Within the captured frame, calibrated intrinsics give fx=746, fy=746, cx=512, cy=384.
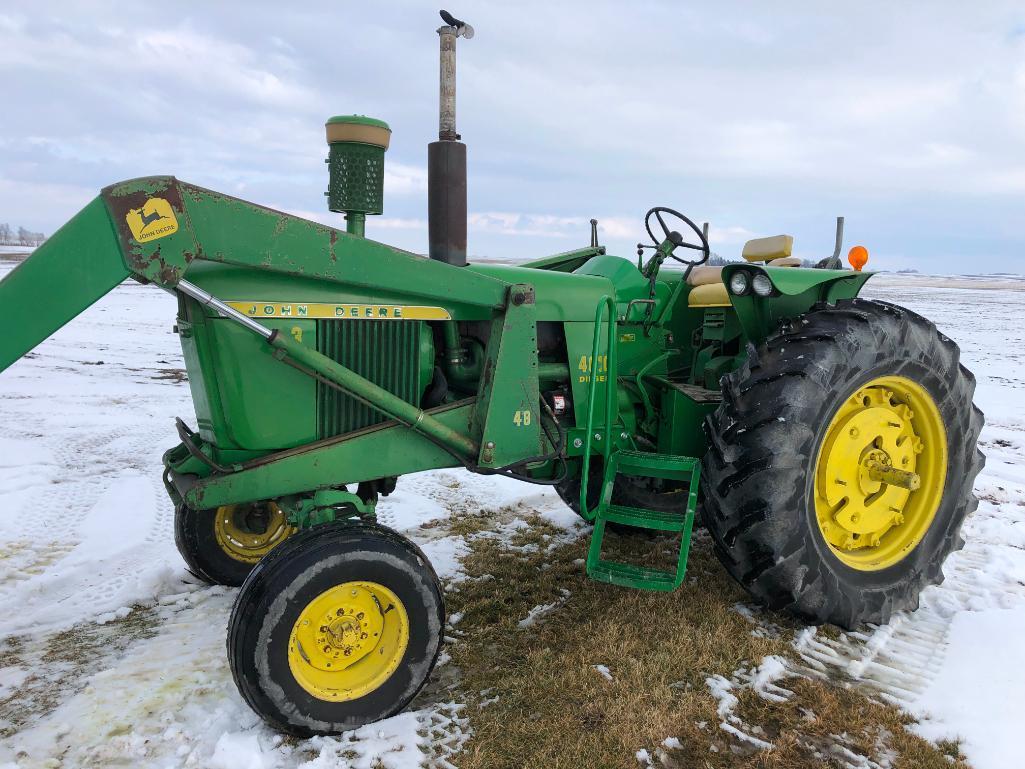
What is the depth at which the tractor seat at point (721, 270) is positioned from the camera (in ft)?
13.4

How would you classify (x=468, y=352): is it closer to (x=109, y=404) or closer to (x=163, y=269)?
(x=163, y=269)

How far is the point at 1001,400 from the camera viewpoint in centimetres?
840

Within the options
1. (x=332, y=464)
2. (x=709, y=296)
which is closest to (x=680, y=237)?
(x=709, y=296)

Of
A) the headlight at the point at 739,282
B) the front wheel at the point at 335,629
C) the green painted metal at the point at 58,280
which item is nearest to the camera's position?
the green painted metal at the point at 58,280

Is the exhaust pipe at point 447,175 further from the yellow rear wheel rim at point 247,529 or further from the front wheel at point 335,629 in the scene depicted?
the yellow rear wheel rim at point 247,529

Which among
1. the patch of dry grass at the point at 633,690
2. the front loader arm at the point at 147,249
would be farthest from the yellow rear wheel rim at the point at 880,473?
the front loader arm at the point at 147,249

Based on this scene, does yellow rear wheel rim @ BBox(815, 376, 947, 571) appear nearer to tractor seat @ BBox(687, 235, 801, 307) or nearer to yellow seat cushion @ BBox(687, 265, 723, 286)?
tractor seat @ BBox(687, 235, 801, 307)

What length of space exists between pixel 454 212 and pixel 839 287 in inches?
83.0

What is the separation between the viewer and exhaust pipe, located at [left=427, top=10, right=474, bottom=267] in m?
2.97

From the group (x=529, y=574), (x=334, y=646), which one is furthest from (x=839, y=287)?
(x=334, y=646)

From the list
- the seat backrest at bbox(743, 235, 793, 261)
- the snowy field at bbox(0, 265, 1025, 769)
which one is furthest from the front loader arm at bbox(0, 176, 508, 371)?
the seat backrest at bbox(743, 235, 793, 261)

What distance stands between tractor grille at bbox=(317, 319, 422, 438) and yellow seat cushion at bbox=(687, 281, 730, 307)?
1.83 meters

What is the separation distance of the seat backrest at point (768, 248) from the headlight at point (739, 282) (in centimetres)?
114

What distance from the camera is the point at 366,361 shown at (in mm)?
2928
